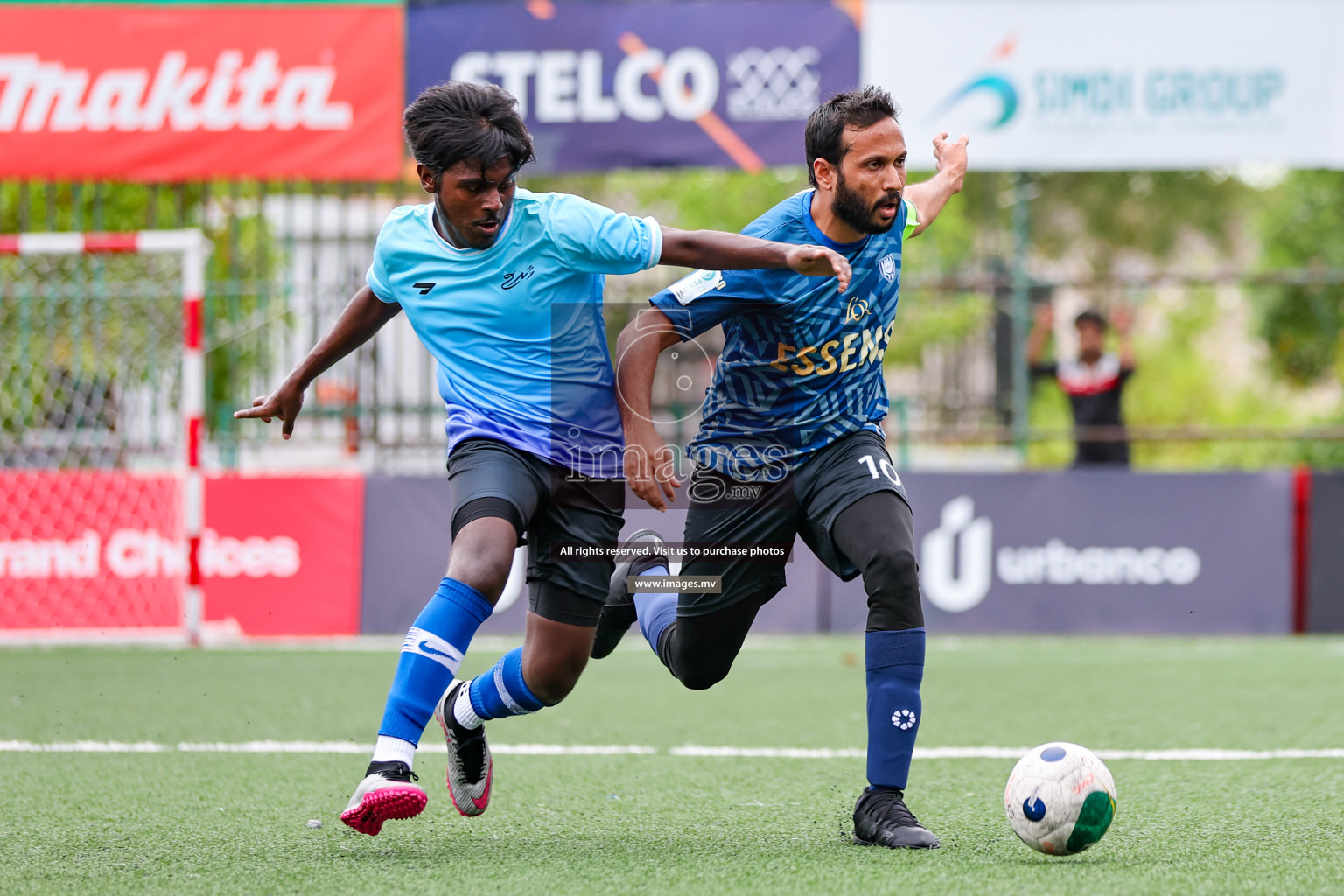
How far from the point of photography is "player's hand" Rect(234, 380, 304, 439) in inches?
171

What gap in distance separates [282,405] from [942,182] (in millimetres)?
2169

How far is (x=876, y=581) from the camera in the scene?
155 inches

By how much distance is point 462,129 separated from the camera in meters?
3.90

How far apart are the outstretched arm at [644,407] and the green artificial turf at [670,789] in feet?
3.07

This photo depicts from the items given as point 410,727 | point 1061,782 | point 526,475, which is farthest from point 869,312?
point 410,727

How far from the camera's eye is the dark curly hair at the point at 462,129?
3.89 m

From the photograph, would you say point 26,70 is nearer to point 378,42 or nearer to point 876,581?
point 378,42

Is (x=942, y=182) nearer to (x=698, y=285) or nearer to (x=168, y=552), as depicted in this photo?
(x=698, y=285)

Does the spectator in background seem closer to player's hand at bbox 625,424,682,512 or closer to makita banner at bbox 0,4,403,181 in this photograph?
makita banner at bbox 0,4,403,181

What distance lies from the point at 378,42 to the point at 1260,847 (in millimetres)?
8091

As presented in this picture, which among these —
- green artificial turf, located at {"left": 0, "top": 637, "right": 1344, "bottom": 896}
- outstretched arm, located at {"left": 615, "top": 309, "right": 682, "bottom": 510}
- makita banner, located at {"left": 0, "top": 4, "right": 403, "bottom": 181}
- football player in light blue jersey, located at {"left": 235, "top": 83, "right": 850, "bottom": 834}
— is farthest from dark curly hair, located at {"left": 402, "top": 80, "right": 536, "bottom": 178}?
makita banner, located at {"left": 0, "top": 4, "right": 403, "bottom": 181}

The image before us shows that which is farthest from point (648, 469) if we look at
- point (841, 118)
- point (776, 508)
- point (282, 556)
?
point (282, 556)

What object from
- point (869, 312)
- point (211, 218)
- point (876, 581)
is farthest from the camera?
point (211, 218)

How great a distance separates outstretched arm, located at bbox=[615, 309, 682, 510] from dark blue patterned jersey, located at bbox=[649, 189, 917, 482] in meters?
0.06
